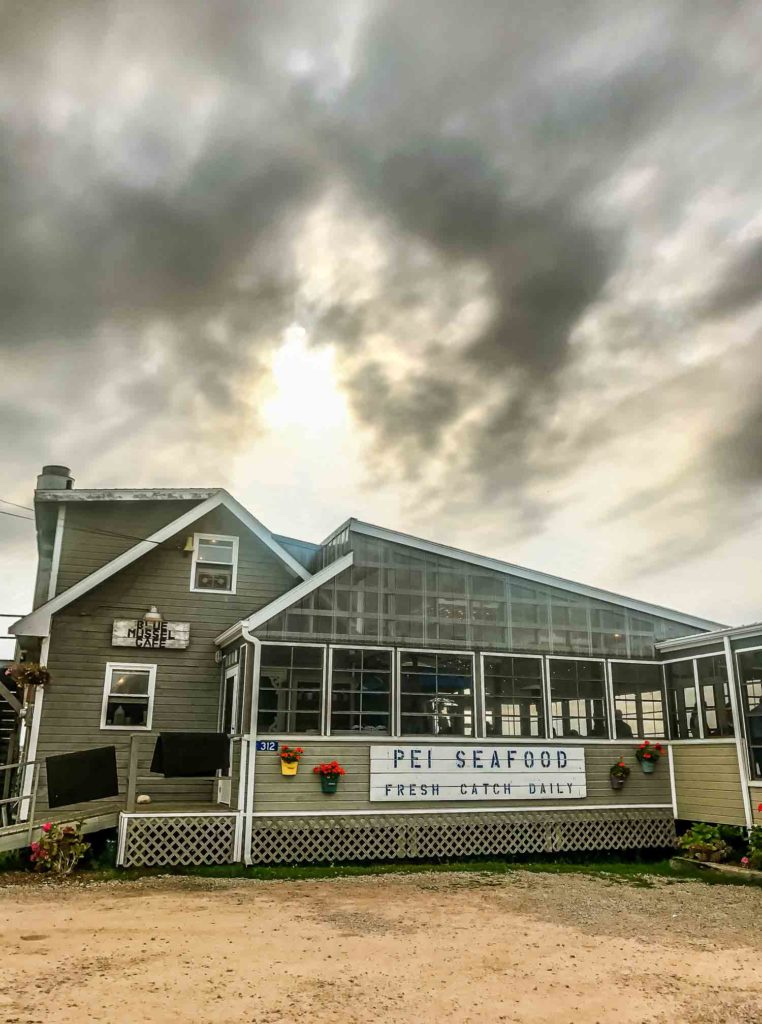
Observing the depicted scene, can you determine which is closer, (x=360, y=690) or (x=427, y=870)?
(x=427, y=870)

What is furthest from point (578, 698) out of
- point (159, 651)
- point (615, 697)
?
point (159, 651)

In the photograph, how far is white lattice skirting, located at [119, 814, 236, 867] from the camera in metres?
12.3

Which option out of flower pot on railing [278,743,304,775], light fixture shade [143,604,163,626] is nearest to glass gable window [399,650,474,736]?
flower pot on railing [278,743,304,775]

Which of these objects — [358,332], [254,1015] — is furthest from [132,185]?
[254,1015]

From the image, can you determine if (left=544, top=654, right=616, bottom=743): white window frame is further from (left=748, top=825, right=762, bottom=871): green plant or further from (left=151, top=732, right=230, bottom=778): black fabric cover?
(left=151, top=732, right=230, bottom=778): black fabric cover

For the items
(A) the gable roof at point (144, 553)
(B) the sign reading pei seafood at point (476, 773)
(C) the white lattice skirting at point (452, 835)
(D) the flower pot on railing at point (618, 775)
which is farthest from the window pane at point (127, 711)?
(D) the flower pot on railing at point (618, 775)

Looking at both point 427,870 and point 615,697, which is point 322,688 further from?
point 615,697

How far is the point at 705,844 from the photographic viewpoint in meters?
13.6

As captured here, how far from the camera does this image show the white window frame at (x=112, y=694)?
14.7 m

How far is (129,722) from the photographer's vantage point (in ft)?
48.8

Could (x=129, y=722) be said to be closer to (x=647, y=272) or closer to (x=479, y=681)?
(x=479, y=681)

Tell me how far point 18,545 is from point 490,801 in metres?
14.6

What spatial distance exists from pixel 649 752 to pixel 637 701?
1.01 meters

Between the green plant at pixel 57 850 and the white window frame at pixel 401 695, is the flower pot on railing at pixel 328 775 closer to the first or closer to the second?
the white window frame at pixel 401 695
